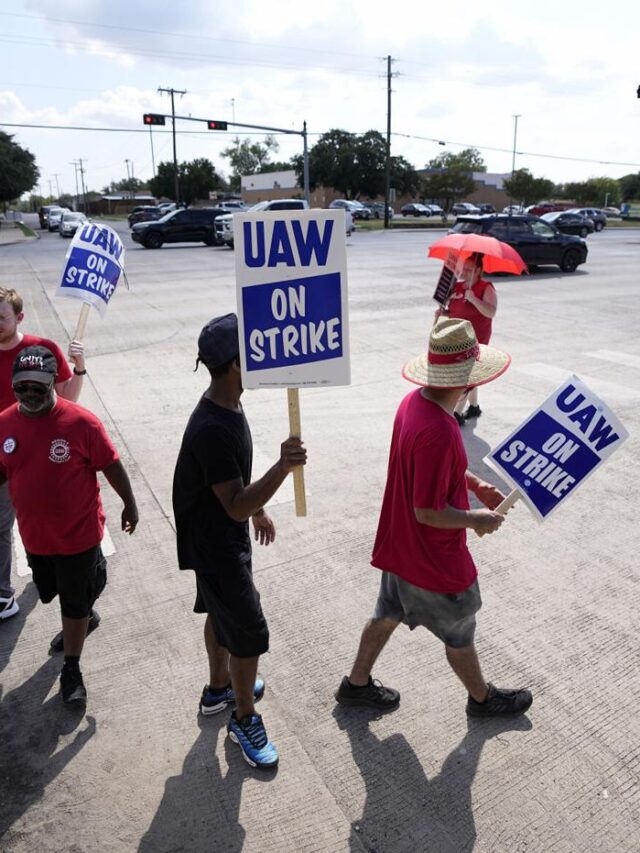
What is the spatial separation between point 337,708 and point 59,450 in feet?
5.74

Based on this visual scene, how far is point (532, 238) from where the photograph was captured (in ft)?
61.8

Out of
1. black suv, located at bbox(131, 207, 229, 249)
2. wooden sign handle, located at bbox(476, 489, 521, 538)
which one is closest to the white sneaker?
wooden sign handle, located at bbox(476, 489, 521, 538)

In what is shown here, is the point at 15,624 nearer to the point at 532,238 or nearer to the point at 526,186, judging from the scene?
the point at 532,238

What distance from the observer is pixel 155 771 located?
9.46 feet

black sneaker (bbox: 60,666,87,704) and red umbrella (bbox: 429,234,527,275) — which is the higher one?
red umbrella (bbox: 429,234,527,275)

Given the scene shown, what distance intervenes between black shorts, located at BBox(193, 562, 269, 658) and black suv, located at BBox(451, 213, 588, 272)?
57.3 ft

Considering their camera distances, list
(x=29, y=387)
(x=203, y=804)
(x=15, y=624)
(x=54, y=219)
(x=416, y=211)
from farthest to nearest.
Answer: (x=416, y=211) < (x=54, y=219) < (x=15, y=624) < (x=29, y=387) < (x=203, y=804)

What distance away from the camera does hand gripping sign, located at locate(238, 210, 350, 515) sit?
8.46 feet

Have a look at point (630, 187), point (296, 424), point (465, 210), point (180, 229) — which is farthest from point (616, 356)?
point (630, 187)

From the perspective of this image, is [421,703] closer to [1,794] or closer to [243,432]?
[243,432]

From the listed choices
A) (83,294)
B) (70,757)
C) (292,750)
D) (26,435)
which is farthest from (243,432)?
(83,294)

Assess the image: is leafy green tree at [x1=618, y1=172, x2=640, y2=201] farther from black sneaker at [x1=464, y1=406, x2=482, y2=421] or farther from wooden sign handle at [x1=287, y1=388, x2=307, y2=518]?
wooden sign handle at [x1=287, y1=388, x2=307, y2=518]

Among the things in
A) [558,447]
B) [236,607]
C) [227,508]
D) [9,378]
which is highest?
[9,378]

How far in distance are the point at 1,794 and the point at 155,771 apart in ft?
2.00
